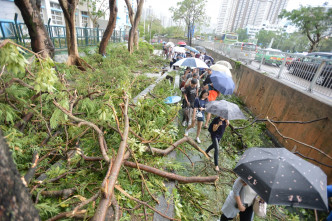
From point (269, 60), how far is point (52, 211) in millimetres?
10068

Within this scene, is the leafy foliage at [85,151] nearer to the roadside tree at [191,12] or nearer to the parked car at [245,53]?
the parked car at [245,53]

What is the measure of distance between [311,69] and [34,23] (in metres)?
9.31

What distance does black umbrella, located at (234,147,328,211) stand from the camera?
1.69m

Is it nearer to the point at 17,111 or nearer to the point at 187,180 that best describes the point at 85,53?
the point at 17,111

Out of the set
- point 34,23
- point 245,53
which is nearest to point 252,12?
point 245,53

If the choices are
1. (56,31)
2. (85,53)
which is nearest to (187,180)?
(85,53)

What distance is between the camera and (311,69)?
5188 mm

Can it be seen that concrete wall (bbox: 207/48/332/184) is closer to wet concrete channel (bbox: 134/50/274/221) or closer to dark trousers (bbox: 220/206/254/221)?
wet concrete channel (bbox: 134/50/274/221)

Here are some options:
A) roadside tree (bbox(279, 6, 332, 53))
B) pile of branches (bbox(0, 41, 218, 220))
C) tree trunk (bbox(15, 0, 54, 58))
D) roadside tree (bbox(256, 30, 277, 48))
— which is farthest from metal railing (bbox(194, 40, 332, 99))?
roadside tree (bbox(256, 30, 277, 48))

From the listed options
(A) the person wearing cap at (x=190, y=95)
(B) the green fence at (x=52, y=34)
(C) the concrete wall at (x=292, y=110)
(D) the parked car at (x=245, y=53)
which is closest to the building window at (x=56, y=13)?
(B) the green fence at (x=52, y=34)

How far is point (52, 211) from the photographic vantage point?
1.65 m

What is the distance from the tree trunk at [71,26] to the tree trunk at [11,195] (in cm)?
855

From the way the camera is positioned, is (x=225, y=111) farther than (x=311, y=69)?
No

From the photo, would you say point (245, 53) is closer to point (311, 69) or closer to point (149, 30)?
point (311, 69)
